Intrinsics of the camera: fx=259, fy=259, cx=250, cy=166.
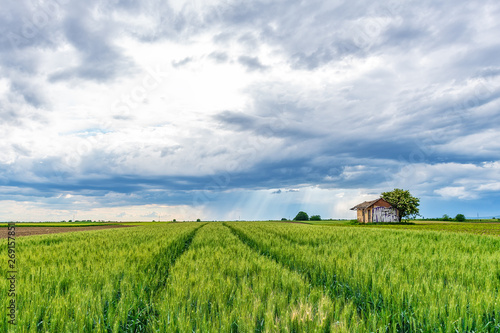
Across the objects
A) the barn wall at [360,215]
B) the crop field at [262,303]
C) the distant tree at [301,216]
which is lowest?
the distant tree at [301,216]

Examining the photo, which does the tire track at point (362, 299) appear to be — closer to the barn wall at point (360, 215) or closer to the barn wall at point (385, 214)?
the barn wall at point (385, 214)

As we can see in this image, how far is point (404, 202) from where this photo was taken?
6209cm

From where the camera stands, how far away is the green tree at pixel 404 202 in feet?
202

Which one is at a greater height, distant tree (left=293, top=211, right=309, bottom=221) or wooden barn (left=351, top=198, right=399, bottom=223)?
wooden barn (left=351, top=198, right=399, bottom=223)

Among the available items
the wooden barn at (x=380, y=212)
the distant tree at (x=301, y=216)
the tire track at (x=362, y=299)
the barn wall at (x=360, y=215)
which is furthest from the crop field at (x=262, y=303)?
the distant tree at (x=301, y=216)

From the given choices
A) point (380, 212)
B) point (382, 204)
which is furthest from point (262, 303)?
point (382, 204)

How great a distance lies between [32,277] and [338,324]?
504 centimetres

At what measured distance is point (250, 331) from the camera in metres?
2.42

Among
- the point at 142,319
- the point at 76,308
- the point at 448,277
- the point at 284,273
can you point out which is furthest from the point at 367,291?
the point at 76,308

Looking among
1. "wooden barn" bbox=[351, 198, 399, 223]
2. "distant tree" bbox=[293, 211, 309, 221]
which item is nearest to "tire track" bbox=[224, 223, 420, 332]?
"wooden barn" bbox=[351, 198, 399, 223]

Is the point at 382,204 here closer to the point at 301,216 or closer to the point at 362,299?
the point at 362,299

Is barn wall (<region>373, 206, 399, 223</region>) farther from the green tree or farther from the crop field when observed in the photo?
the crop field

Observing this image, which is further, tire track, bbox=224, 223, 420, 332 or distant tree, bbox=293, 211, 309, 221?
distant tree, bbox=293, 211, 309, 221

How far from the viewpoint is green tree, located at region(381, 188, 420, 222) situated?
61719 mm
